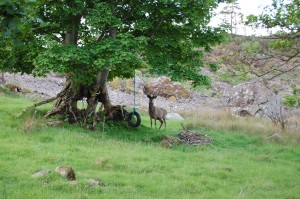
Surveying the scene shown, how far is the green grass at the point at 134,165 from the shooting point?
8.71 metres

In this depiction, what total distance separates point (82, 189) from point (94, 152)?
12.9ft

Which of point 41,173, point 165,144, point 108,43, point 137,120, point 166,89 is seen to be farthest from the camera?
point 166,89

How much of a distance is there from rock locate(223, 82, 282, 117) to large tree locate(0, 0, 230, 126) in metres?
12.5

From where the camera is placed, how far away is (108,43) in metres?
14.9

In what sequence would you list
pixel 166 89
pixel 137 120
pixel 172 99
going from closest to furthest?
pixel 137 120 < pixel 172 99 < pixel 166 89

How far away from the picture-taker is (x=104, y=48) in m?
14.8

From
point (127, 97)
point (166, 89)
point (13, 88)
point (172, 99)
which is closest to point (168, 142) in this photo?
point (13, 88)

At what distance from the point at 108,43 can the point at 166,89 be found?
2651cm

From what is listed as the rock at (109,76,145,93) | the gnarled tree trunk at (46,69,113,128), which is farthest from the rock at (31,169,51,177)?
the rock at (109,76,145,93)

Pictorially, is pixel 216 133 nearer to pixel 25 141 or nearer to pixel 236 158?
pixel 236 158

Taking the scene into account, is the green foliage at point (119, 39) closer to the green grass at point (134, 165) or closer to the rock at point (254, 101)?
the green grass at point (134, 165)

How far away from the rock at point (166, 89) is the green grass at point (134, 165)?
2300cm

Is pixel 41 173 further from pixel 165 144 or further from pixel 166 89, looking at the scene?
pixel 166 89

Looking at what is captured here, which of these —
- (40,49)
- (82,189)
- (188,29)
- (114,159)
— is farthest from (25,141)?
(188,29)
